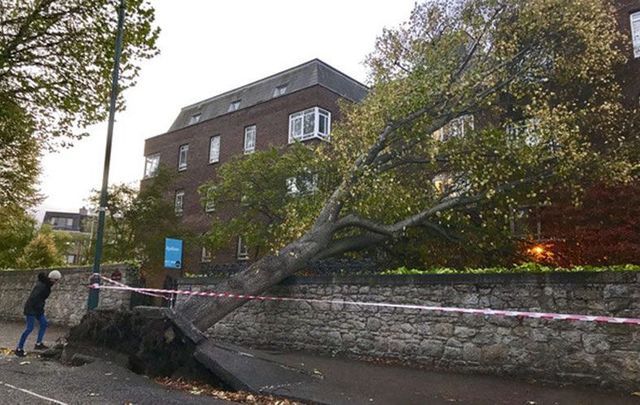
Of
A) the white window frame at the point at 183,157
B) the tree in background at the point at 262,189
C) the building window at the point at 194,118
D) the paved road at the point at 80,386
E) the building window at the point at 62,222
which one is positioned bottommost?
the paved road at the point at 80,386

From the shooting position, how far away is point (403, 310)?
398 inches

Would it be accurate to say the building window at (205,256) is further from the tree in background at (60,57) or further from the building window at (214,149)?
the tree in background at (60,57)

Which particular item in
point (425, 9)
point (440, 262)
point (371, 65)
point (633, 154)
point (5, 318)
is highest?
point (425, 9)

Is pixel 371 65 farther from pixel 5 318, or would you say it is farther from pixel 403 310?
pixel 5 318

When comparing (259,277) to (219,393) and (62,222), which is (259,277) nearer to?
(219,393)

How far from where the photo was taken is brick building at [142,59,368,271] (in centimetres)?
2620

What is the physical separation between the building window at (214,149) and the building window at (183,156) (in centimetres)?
230

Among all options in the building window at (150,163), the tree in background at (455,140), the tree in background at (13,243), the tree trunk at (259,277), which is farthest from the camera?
the building window at (150,163)

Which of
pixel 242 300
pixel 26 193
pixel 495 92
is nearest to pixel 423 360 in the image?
pixel 242 300

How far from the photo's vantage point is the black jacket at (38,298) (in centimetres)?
1012

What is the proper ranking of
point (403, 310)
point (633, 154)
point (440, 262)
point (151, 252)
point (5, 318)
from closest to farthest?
point (403, 310) → point (633, 154) → point (440, 262) → point (5, 318) → point (151, 252)

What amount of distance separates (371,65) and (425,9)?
7.13 feet

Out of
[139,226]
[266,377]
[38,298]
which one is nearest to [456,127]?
[266,377]

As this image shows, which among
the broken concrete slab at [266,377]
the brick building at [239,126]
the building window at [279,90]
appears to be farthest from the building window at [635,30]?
the building window at [279,90]
